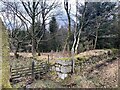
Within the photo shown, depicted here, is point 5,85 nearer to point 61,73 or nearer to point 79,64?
point 61,73

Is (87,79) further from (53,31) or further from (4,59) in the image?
(53,31)

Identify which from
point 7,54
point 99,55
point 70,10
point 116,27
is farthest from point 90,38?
point 7,54

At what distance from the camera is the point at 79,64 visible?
7.17m

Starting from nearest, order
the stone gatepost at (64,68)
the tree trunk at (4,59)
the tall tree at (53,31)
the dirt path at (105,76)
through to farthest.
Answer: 1. the tree trunk at (4,59)
2. the dirt path at (105,76)
3. the stone gatepost at (64,68)
4. the tall tree at (53,31)

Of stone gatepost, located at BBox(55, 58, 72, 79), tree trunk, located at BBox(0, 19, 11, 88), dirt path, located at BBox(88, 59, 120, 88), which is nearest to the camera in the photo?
tree trunk, located at BBox(0, 19, 11, 88)

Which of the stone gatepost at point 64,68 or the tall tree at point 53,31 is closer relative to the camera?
the stone gatepost at point 64,68

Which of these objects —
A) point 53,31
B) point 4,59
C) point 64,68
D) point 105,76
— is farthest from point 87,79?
point 53,31

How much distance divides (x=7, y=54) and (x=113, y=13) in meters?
10.8

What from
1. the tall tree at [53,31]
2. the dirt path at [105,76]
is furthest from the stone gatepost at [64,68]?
the tall tree at [53,31]

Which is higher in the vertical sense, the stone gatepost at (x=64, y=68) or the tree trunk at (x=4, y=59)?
the tree trunk at (x=4, y=59)

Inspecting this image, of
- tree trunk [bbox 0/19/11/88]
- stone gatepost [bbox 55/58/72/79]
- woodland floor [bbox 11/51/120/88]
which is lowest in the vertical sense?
Answer: woodland floor [bbox 11/51/120/88]

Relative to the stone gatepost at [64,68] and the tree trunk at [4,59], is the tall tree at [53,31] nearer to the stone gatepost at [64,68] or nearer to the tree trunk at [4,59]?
the stone gatepost at [64,68]

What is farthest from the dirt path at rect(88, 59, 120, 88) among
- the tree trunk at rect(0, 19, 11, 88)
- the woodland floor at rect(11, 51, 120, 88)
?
the tree trunk at rect(0, 19, 11, 88)

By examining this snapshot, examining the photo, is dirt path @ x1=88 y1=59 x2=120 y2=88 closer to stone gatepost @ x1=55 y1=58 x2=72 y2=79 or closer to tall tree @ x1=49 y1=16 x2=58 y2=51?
stone gatepost @ x1=55 y1=58 x2=72 y2=79
